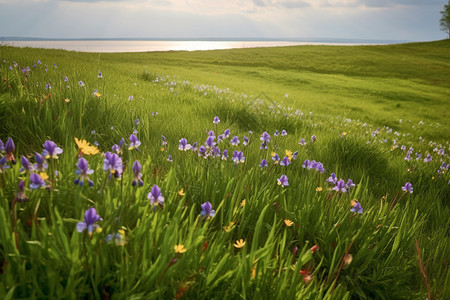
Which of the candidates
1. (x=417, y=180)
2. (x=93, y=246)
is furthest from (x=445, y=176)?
(x=93, y=246)

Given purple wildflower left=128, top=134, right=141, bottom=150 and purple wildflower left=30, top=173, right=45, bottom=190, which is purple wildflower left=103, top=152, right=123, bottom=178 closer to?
purple wildflower left=30, top=173, right=45, bottom=190

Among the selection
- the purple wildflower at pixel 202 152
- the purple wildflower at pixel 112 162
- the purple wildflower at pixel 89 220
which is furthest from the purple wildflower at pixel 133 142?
the purple wildflower at pixel 89 220

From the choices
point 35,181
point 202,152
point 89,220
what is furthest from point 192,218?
point 202,152

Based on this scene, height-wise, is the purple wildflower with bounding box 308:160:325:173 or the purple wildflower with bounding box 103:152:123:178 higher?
the purple wildflower with bounding box 103:152:123:178

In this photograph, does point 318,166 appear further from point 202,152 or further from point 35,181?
point 35,181

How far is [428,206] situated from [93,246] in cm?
364

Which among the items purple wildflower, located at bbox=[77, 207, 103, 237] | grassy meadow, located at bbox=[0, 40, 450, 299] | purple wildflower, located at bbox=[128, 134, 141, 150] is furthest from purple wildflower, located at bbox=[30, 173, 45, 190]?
purple wildflower, located at bbox=[128, 134, 141, 150]

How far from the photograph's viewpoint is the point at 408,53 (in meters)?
67.7

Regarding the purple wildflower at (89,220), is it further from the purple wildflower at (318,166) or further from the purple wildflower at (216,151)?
the purple wildflower at (318,166)

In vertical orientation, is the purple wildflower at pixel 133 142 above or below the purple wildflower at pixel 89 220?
above

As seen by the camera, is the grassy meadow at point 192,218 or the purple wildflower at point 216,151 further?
the purple wildflower at point 216,151

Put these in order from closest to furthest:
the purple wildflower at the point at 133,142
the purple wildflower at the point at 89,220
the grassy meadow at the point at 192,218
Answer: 1. the purple wildflower at the point at 89,220
2. the grassy meadow at the point at 192,218
3. the purple wildflower at the point at 133,142

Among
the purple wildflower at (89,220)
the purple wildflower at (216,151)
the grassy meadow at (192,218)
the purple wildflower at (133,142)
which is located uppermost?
the purple wildflower at (133,142)

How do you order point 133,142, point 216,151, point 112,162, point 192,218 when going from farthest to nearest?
1. point 216,151
2. point 133,142
3. point 192,218
4. point 112,162
